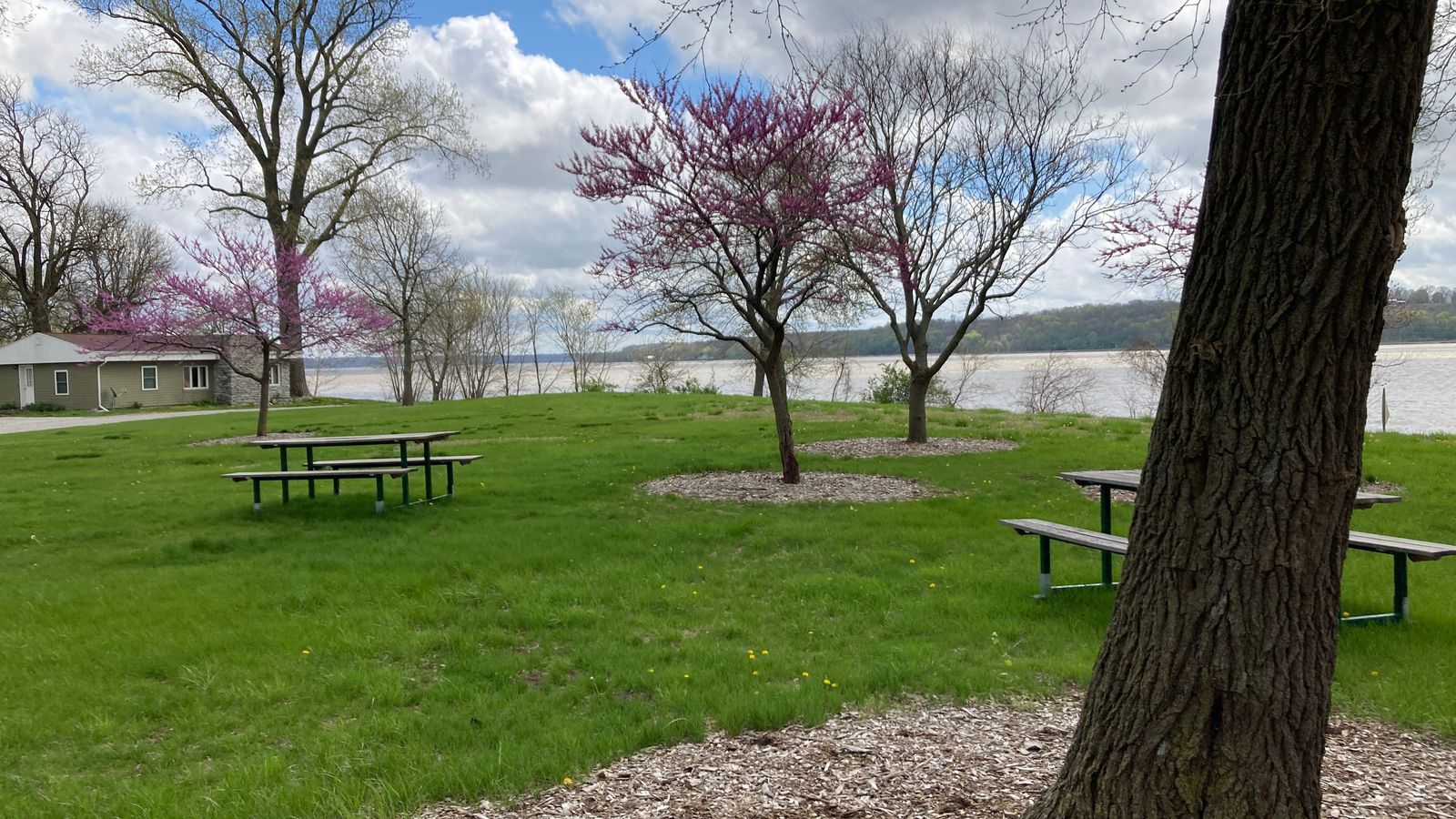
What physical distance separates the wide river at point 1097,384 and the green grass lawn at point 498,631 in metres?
18.0

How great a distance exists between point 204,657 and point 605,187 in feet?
21.7

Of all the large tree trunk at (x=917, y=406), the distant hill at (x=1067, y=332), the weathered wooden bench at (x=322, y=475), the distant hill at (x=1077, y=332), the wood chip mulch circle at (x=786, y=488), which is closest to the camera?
the weathered wooden bench at (x=322, y=475)

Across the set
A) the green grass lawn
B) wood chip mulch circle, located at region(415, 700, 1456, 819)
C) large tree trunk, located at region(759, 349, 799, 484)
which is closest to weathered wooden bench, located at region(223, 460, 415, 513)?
the green grass lawn

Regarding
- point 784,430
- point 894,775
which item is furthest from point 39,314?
point 894,775

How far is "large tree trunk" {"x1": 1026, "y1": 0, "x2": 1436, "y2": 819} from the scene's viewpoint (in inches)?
89.0

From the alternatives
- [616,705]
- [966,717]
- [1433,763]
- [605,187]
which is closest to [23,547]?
[605,187]

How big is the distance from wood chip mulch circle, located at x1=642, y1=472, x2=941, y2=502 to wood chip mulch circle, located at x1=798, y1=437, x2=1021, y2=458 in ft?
7.76

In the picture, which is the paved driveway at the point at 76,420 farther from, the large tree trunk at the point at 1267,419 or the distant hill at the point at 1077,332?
the large tree trunk at the point at 1267,419

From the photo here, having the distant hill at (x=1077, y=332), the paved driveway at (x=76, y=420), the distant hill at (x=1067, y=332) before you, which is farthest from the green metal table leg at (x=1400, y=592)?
the paved driveway at (x=76, y=420)

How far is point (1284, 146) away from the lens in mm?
2293

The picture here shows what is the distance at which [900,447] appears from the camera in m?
14.7

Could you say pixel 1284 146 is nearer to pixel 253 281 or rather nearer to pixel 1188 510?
pixel 1188 510

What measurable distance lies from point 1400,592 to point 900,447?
9526 millimetres

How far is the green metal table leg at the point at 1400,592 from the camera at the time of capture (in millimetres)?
5188
